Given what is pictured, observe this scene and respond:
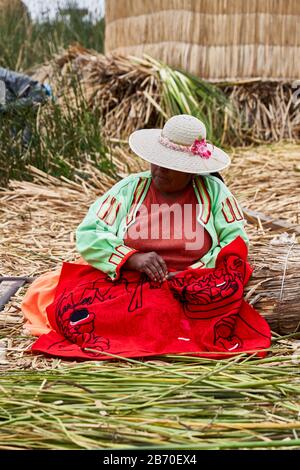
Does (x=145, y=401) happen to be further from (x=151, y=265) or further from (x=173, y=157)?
(x=173, y=157)

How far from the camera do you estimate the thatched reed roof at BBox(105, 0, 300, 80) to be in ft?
25.6

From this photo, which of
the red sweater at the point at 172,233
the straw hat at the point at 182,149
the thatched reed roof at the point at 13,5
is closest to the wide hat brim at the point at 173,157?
the straw hat at the point at 182,149

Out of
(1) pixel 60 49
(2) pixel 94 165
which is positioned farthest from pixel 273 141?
(1) pixel 60 49

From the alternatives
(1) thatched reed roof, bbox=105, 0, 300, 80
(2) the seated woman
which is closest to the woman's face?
(2) the seated woman

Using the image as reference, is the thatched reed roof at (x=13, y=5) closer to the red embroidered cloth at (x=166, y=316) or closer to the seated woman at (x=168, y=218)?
the seated woman at (x=168, y=218)

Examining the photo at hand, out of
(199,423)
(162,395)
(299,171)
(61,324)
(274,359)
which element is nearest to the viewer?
(199,423)

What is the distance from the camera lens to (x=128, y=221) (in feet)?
10.8

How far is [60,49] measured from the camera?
31.2 ft

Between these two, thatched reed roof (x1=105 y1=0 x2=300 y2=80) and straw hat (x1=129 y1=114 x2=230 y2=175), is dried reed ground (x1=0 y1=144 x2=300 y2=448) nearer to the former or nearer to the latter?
straw hat (x1=129 y1=114 x2=230 y2=175)

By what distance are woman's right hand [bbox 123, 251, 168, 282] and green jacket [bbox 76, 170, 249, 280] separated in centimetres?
4

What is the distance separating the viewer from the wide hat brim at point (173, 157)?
3163mm

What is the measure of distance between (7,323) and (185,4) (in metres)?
5.15

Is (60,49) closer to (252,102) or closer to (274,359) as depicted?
(252,102)

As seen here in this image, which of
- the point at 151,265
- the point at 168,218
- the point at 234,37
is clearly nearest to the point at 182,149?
the point at 168,218
